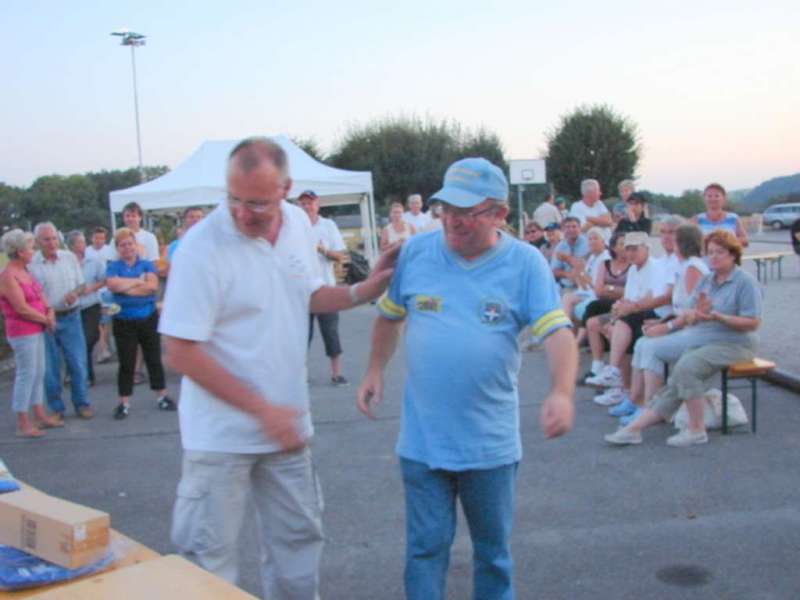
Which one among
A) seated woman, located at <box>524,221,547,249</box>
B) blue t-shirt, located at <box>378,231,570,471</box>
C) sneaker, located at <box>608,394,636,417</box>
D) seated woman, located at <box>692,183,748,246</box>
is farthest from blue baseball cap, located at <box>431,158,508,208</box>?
seated woman, located at <box>524,221,547,249</box>

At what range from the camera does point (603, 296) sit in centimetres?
879

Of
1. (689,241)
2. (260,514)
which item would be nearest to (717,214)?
(689,241)

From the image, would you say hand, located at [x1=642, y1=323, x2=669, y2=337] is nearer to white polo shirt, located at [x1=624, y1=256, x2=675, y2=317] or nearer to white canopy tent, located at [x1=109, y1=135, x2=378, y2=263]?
white polo shirt, located at [x1=624, y1=256, x2=675, y2=317]

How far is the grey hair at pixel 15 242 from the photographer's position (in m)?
7.29

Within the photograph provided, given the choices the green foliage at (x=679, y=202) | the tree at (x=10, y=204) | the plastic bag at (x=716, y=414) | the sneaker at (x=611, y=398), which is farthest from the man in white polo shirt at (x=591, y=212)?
the green foliage at (x=679, y=202)

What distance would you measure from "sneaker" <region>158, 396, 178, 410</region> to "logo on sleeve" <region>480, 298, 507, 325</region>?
19.5 feet

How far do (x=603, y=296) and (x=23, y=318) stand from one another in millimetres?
5465

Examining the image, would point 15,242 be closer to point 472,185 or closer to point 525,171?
point 472,185

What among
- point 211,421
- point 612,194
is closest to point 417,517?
point 211,421

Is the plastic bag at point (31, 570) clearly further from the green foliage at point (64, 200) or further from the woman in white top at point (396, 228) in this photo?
the green foliage at point (64, 200)

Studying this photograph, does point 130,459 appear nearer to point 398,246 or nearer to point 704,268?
point 398,246

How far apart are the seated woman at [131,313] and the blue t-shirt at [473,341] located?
550 cm

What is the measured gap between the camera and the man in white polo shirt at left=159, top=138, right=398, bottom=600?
106 inches

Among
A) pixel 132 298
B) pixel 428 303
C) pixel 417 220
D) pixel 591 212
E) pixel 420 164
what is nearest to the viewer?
pixel 428 303
